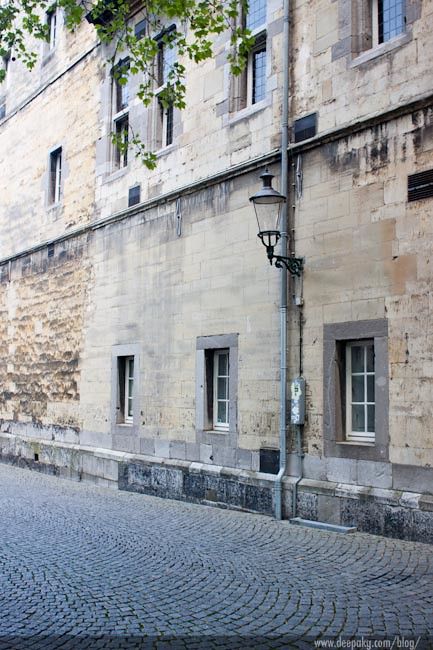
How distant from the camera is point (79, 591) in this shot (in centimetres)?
587

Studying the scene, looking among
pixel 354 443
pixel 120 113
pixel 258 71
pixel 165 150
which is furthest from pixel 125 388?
pixel 258 71

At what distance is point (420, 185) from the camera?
26.0 ft

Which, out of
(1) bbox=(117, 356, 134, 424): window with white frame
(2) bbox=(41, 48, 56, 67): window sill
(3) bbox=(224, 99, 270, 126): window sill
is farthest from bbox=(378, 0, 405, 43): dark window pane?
(2) bbox=(41, 48, 56, 67): window sill

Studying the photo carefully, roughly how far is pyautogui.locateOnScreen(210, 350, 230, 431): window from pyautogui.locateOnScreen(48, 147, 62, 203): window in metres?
7.24

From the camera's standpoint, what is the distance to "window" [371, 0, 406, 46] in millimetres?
8547

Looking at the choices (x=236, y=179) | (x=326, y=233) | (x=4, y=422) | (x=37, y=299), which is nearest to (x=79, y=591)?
(x=326, y=233)

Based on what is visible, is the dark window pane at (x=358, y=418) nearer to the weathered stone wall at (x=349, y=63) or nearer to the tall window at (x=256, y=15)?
the weathered stone wall at (x=349, y=63)

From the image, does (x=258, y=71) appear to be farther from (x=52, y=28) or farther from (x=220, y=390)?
(x=52, y=28)

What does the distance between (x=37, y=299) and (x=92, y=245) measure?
287cm

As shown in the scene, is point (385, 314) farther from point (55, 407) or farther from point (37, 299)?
point (37, 299)

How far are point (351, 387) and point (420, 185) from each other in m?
2.48

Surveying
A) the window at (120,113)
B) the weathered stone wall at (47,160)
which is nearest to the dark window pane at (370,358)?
the window at (120,113)

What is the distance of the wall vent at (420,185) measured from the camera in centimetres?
782

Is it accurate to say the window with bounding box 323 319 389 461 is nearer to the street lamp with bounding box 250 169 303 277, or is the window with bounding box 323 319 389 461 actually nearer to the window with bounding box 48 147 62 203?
the street lamp with bounding box 250 169 303 277
